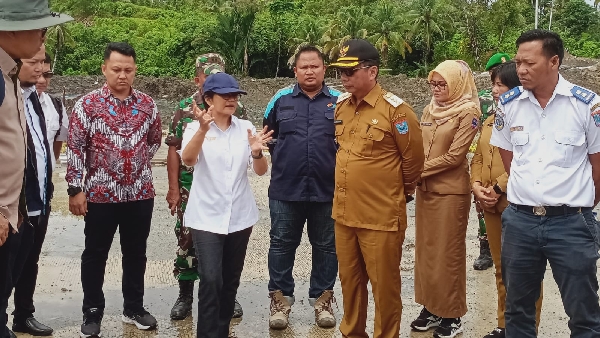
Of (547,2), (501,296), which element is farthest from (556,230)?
(547,2)

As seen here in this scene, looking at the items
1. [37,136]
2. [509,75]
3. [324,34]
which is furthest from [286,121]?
[324,34]

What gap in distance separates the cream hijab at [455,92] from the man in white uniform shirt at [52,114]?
2651 millimetres

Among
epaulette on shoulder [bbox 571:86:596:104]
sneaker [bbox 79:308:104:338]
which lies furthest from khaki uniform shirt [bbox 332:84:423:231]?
sneaker [bbox 79:308:104:338]

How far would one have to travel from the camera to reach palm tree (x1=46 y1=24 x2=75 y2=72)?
139 feet

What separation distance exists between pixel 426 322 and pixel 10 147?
3.14 m

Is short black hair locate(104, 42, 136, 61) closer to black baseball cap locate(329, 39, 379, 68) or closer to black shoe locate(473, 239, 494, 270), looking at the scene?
black baseball cap locate(329, 39, 379, 68)

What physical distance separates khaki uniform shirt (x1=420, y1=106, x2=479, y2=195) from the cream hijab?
41 millimetres

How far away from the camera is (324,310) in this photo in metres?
5.05

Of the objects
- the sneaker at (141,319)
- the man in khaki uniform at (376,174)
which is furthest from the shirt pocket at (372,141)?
the sneaker at (141,319)

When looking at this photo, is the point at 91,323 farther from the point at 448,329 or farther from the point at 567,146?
the point at 567,146

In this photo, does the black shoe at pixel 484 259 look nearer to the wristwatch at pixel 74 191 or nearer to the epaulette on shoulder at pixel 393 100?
the epaulette on shoulder at pixel 393 100

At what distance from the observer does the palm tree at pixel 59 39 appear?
42.5m

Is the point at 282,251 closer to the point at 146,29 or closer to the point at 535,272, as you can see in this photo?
the point at 535,272

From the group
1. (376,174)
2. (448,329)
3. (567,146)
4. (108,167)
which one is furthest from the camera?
(448,329)
